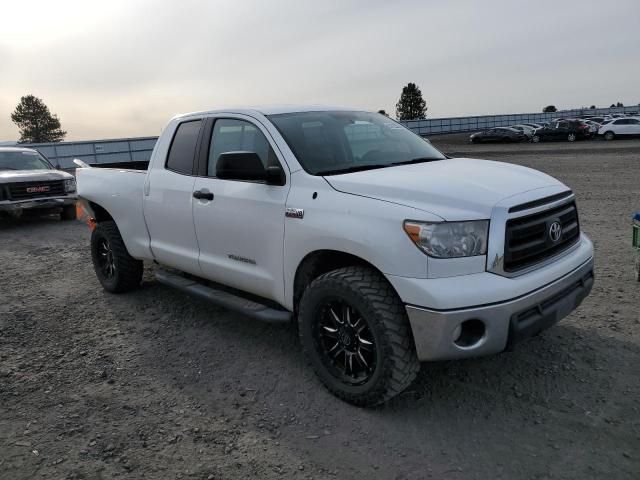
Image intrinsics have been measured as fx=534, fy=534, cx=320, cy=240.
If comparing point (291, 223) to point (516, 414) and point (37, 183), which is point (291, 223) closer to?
point (516, 414)

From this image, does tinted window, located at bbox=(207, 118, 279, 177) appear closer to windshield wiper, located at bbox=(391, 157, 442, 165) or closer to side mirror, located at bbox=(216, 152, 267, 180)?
side mirror, located at bbox=(216, 152, 267, 180)

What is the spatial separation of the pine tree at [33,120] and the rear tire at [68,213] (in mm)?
87087

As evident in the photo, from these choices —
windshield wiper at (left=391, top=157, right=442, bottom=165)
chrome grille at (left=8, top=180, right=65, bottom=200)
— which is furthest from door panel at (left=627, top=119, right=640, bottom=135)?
windshield wiper at (left=391, top=157, right=442, bottom=165)

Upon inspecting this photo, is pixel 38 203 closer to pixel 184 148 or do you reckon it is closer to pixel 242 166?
pixel 184 148

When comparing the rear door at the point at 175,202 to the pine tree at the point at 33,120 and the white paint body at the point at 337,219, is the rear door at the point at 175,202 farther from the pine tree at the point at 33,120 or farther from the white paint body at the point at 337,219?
the pine tree at the point at 33,120

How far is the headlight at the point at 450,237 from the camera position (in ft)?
9.66

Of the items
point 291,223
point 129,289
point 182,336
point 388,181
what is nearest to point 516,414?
point 388,181

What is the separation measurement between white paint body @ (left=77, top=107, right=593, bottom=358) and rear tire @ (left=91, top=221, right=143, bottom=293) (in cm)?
73

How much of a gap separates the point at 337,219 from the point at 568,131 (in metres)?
37.3

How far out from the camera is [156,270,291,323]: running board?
388cm

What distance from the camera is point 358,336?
131 inches

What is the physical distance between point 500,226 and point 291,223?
1.35m

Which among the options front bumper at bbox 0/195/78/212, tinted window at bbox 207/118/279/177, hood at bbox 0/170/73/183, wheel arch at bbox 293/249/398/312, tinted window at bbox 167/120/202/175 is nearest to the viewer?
wheel arch at bbox 293/249/398/312

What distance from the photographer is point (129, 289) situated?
6.00 m
